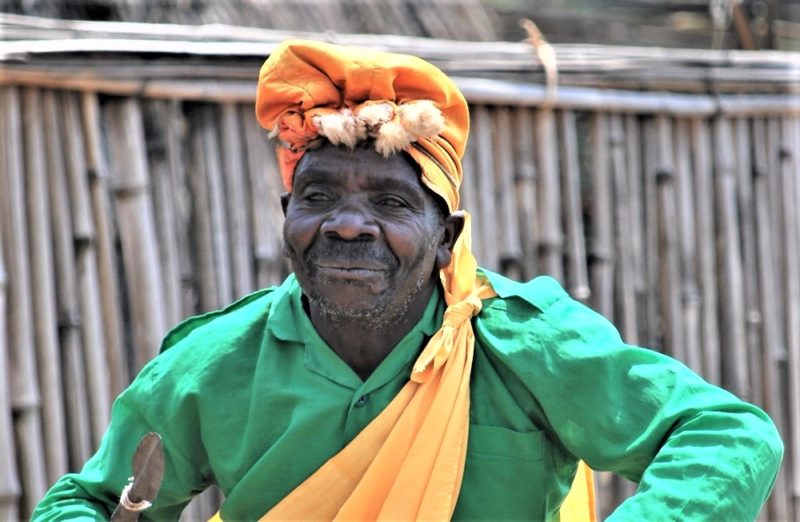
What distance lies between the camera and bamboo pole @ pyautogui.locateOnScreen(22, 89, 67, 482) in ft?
14.6

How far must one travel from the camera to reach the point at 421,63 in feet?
9.55

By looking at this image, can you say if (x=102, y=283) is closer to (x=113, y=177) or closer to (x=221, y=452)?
(x=113, y=177)

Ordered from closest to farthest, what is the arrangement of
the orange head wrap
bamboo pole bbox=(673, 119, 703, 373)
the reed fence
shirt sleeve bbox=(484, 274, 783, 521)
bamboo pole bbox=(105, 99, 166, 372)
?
shirt sleeve bbox=(484, 274, 783, 521), the orange head wrap, the reed fence, bamboo pole bbox=(105, 99, 166, 372), bamboo pole bbox=(673, 119, 703, 373)

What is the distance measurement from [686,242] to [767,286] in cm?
41

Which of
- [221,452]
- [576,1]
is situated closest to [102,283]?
[221,452]

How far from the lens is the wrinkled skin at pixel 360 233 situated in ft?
9.43

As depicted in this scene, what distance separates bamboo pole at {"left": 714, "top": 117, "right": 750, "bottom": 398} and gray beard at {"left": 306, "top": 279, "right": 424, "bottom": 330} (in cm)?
263

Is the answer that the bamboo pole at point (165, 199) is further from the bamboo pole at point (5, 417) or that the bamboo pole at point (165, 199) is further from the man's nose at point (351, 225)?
the man's nose at point (351, 225)

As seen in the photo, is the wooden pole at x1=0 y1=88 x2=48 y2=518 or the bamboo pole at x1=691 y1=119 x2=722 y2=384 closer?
the wooden pole at x1=0 y1=88 x2=48 y2=518

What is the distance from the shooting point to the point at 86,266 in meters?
4.53

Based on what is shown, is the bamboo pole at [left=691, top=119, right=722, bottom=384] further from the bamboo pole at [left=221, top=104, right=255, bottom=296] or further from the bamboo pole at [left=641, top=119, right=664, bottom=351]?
the bamboo pole at [left=221, top=104, right=255, bottom=296]

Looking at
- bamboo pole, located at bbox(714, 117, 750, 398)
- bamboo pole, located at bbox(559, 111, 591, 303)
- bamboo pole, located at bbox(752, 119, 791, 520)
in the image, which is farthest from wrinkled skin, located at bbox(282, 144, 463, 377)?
bamboo pole, located at bbox(752, 119, 791, 520)

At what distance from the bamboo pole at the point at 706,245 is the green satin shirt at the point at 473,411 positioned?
2.41 meters

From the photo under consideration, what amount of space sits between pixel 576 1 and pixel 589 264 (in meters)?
2.29
